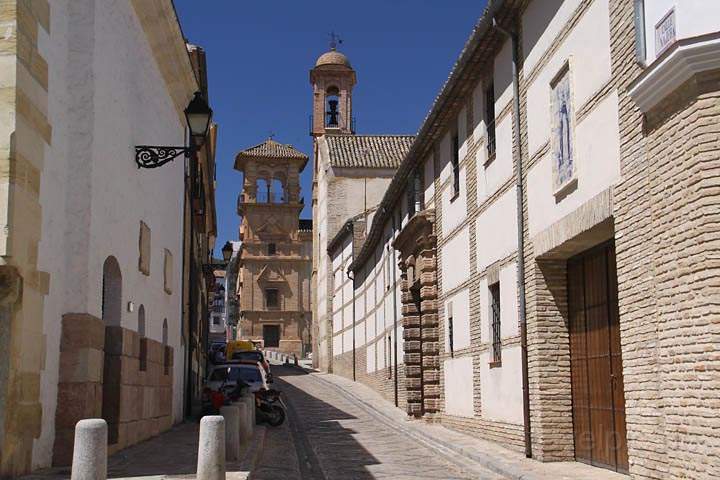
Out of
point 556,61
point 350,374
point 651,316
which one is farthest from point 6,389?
point 350,374

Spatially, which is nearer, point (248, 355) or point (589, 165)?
point (589, 165)

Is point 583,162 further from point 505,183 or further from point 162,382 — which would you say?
point 162,382

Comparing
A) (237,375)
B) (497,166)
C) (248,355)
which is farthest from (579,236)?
(248,355)

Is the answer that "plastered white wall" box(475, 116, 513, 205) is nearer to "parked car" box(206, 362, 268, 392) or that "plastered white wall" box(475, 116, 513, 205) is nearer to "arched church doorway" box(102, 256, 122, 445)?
"arched church doorway" box(102, 256, 122, 445)

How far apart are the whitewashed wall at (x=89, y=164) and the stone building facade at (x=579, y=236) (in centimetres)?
550

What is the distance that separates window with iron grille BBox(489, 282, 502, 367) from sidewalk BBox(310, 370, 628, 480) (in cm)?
147

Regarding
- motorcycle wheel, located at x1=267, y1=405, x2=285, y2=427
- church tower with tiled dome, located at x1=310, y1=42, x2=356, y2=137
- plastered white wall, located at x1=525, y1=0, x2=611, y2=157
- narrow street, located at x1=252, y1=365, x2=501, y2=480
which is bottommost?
narrow street, located at x1=252, y1=365, x2=501, y2=480

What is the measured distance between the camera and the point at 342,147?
157ft

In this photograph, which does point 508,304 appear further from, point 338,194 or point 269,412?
point 338,194

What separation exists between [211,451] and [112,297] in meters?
4.87

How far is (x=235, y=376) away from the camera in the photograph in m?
22.4

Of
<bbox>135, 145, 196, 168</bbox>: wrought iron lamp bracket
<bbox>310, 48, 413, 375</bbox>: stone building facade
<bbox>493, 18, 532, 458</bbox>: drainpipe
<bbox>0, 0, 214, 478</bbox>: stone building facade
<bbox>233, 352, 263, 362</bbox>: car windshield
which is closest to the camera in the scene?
<bbox>0, 0, 214, 478</bbox>: stone building facade

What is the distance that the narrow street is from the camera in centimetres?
1254

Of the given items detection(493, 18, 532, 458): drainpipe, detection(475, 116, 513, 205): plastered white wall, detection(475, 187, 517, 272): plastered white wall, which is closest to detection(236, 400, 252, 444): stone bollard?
detection(493, 18, 532, 458): drainpipe
